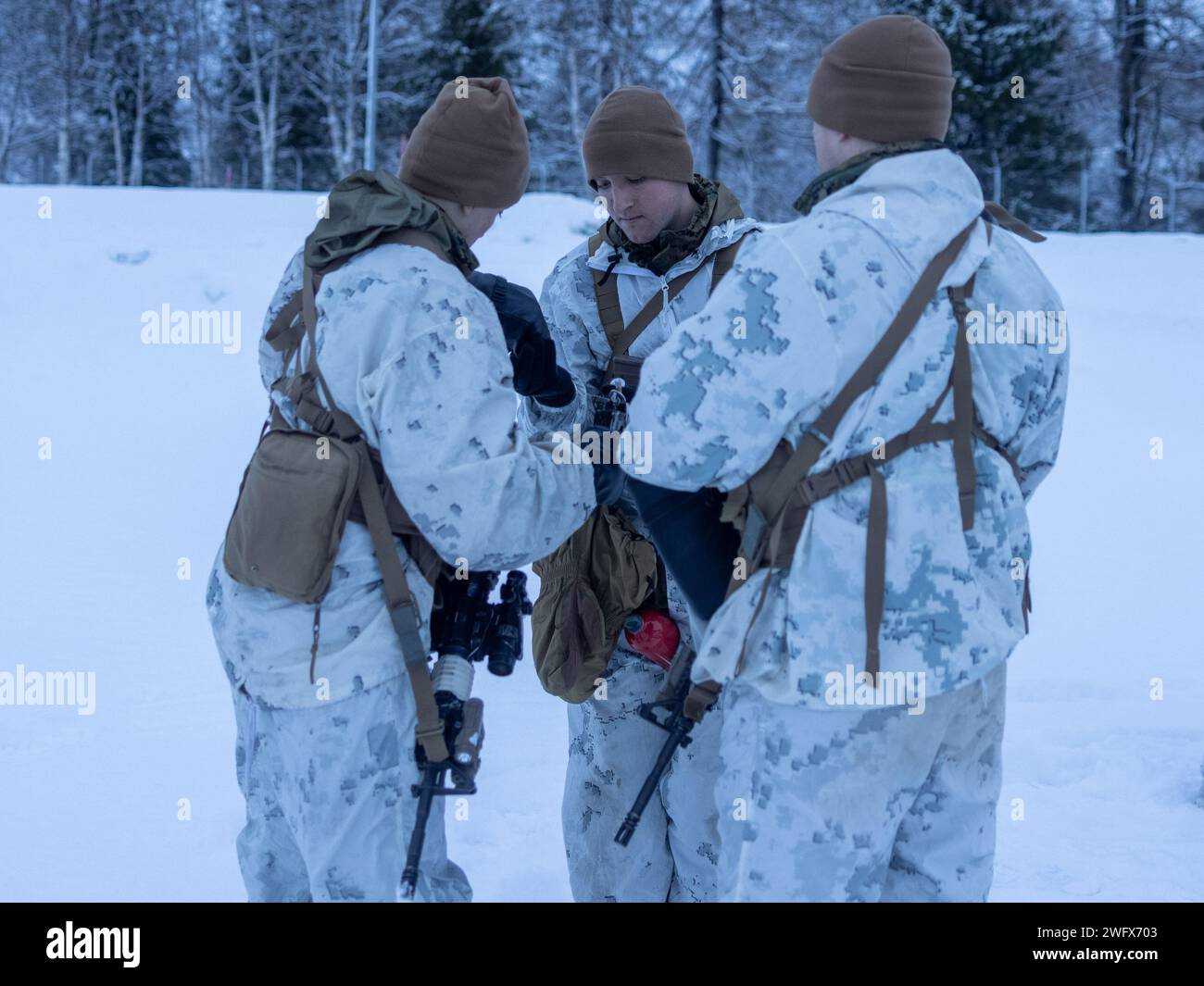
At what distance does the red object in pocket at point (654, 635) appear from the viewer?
2.66m

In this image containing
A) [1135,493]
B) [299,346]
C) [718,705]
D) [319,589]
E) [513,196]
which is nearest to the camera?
[319,589]

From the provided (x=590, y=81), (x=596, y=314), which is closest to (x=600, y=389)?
(x=596, y=314)

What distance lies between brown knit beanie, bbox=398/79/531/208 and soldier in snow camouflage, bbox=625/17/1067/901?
0.57 metres

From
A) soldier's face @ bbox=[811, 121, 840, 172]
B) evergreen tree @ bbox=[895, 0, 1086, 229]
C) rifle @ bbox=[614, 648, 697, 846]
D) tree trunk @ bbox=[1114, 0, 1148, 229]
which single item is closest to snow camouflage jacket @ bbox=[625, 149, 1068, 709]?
soldier's face @ bbox=[811, 121, 840, 172]

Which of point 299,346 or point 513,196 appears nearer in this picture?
point 299,346

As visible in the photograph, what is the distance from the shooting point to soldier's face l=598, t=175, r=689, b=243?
2.72 meters

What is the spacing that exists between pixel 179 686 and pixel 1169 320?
32.5 feet

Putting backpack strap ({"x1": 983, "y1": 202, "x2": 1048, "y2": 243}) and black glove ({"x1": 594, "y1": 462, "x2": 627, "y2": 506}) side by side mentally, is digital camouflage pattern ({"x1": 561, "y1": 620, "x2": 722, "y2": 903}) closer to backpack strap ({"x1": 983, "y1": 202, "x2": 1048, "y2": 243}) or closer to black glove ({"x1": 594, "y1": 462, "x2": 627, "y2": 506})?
black glove ({"x1": 594, "y1": 462, "x2": 627, "y2": 506})

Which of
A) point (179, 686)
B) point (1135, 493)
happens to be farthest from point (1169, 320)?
point (179, 686)

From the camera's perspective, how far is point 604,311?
2795 millimetres

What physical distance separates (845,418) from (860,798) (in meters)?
0.61

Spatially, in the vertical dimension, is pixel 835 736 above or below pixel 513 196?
below

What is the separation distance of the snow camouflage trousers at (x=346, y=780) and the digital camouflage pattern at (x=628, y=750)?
2.47ft

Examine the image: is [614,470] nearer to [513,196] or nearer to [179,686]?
[513,196]
